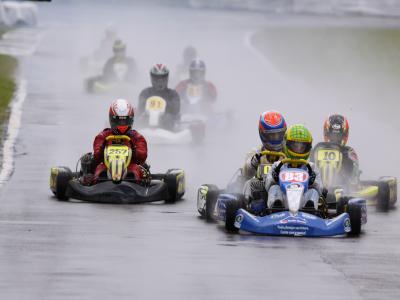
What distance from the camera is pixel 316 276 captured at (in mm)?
11500

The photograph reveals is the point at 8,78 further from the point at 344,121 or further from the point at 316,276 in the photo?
the point at 316,276

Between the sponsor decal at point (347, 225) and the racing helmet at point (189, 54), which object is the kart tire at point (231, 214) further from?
the racing helmet at point (189, 54)

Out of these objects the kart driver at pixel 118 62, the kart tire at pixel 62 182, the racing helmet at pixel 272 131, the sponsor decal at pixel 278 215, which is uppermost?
the kart driver at pixel 118 62

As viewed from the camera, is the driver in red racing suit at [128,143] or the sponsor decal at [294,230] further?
the driver in red racing suit at [128,143]

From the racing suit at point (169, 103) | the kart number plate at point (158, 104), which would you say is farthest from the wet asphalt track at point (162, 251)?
the kart number plate at point (158, 104)

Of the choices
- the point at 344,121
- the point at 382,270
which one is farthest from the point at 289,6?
the point at 382,270

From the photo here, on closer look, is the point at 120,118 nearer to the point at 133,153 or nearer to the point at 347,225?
the point at 133,153

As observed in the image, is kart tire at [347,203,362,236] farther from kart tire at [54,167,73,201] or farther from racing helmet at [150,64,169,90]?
racing helmet at [150,64,169,90]

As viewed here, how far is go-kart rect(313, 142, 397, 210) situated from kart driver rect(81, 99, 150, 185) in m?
2.02

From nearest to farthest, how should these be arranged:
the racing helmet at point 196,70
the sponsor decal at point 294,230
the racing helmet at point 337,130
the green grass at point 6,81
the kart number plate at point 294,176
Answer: the sponsor decal at point 294,230 → the kart number plate at point 294,176 → the racing helmet at point 337,130 → the racing helmet at point 196,70 → the green grass at point 6,81

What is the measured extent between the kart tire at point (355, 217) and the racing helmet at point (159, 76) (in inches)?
443

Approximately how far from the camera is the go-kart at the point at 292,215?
13.7 m

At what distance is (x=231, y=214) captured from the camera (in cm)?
1398

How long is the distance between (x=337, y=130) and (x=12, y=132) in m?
9.34
